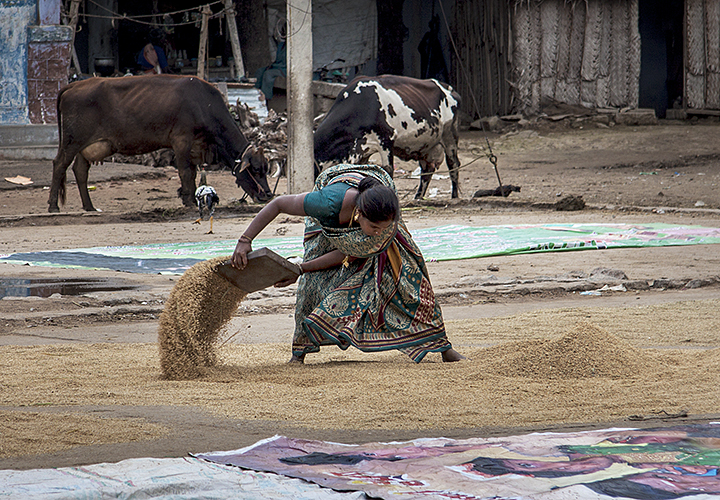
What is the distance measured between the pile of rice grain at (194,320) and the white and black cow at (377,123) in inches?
286

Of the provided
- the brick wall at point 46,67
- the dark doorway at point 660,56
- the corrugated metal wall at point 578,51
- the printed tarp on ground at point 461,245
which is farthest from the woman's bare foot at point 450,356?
the dark doorway at point 660,56

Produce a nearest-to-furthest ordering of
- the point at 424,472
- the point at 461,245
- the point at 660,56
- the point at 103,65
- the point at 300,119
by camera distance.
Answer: the point at 424,472 → the point at 461,245 → the point at 300,119 → the point at 103,65 → the point at 660,56

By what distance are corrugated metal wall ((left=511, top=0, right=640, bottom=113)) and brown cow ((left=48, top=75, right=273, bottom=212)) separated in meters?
7.39

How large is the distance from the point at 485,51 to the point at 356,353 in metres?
14.3

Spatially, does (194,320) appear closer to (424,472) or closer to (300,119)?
(424,472)

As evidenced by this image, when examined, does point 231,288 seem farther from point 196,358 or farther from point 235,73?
point 235,73

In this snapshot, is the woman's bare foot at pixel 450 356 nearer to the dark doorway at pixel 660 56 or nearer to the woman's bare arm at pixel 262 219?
the woman's bare arm at pixel 262 219

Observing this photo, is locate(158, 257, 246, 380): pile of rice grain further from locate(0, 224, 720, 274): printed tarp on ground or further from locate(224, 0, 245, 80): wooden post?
locate(224, 0, 245, 80): wooden post

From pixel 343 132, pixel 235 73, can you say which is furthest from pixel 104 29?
pixel 343 132

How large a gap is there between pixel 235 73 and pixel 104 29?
9.74 ft

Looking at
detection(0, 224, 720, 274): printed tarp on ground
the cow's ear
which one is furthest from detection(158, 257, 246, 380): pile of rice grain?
the cow's ear

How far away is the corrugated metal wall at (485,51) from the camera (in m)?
17.1

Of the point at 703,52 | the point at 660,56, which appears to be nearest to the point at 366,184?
the point at 703,52

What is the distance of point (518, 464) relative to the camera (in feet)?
7.43
